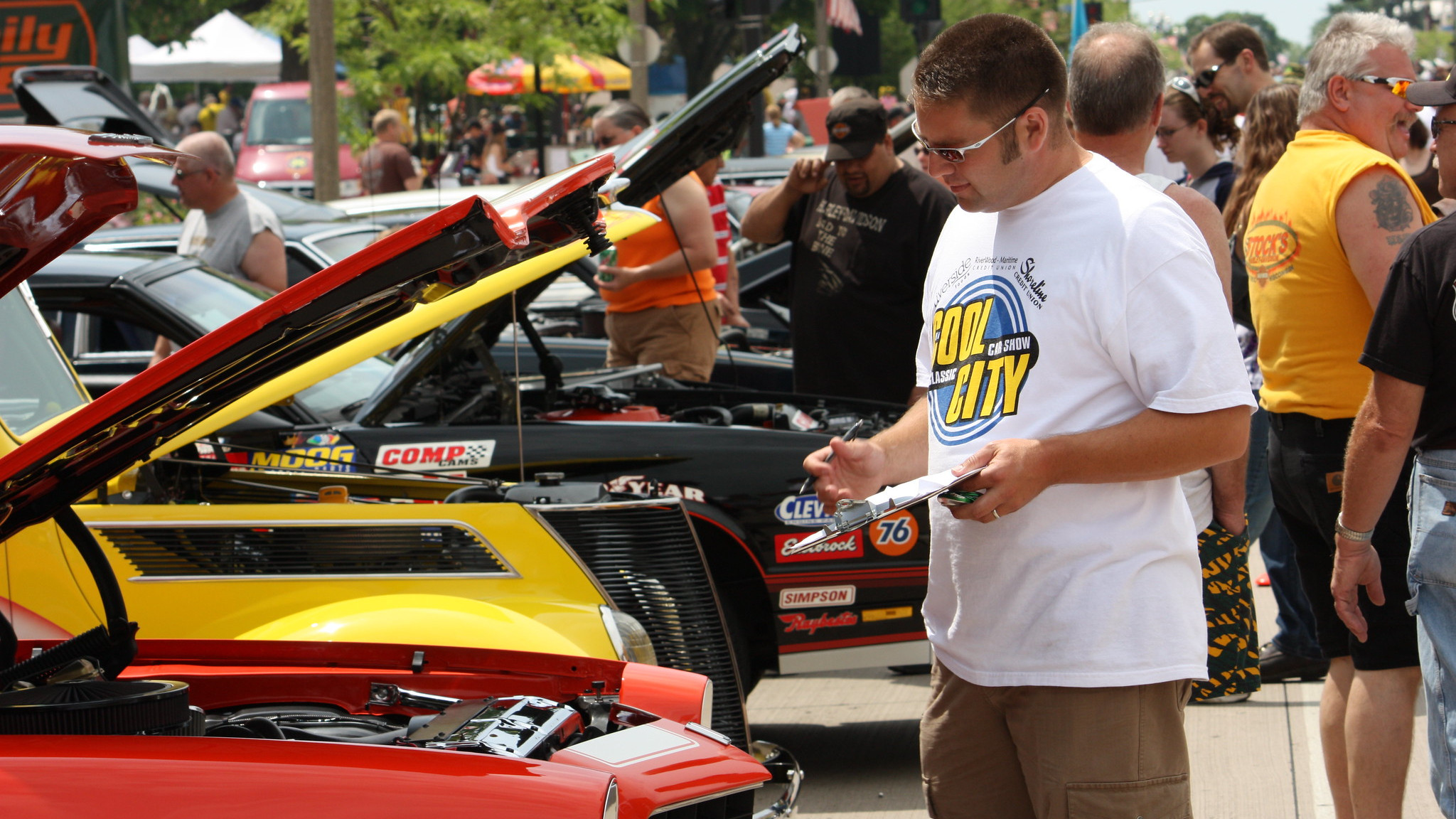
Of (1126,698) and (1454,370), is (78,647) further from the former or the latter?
(1454,370)

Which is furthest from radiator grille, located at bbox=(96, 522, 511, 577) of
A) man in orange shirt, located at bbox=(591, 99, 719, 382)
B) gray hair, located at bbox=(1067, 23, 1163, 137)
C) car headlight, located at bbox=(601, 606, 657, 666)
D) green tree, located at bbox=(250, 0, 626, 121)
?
green tree, located at bbox=(250, 0, 626, 121)

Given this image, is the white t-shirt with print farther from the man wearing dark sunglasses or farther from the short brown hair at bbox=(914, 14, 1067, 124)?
the man wearing dark sunglasses

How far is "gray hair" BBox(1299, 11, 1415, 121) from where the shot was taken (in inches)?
147

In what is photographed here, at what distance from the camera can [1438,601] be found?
287 cm

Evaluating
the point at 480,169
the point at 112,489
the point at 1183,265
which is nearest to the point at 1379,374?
the point at 1183,265

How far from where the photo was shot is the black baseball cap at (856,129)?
5.65 m

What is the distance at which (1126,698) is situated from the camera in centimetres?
231

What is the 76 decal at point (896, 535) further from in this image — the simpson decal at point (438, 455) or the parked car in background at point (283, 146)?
the parked car in background at point (283, 146)

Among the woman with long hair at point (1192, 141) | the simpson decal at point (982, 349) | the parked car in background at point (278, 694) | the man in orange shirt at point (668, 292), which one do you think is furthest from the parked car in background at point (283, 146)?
the simpson decal at point (982, 349)

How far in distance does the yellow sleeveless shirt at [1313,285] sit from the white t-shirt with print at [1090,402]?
1.46 metres

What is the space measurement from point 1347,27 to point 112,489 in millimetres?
3612

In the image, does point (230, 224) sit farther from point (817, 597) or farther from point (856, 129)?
point (817, 597)

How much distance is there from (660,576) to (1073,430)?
5.90 ft

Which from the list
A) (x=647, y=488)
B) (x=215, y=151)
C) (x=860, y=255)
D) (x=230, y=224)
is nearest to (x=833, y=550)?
(x=647, y=488)
